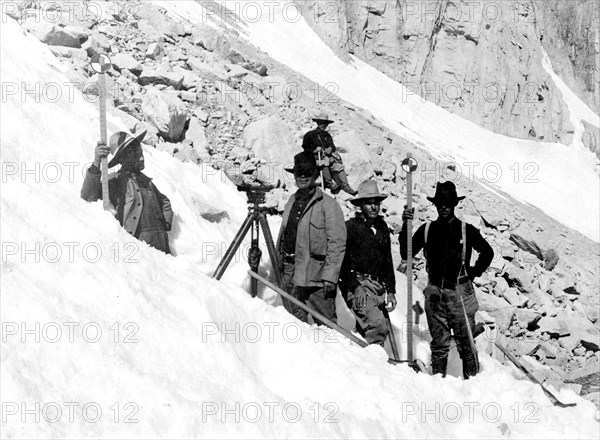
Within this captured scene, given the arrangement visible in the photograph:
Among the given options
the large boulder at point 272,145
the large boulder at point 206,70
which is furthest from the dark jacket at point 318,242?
the large boulder at point 206,70

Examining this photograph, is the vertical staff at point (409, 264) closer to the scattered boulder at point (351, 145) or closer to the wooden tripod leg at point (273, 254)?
the wooden tripod leg at point (273, 254)

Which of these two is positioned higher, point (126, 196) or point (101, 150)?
point (101, 150)

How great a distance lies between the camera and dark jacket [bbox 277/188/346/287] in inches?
269

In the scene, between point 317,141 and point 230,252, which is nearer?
point 230,252

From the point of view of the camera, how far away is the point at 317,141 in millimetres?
9828

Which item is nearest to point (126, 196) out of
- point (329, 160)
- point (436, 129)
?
point (329, 160)

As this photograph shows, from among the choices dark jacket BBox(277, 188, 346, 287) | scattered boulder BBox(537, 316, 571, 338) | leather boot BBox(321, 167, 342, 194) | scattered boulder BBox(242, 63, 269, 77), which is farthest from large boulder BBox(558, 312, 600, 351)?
scattered boulder BBox(242, 63, 269, 77)

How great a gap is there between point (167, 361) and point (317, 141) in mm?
5294

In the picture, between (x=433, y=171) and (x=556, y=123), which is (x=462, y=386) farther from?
(x=556, y=123)

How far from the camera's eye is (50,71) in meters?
9.76

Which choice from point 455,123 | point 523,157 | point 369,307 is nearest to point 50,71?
point 369,307

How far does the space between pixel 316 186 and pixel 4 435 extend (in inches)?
148

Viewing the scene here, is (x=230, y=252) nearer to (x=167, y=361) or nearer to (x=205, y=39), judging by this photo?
(x=167, y=361)

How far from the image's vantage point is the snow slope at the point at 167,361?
Result: 14.9 feet
